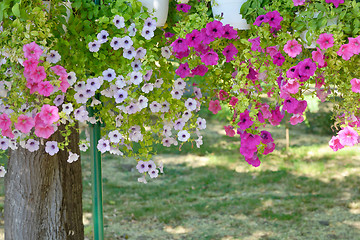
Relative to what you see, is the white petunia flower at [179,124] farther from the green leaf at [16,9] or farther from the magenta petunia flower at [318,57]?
the green leaf at [16,9]

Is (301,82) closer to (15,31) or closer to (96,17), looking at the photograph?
(96,17)

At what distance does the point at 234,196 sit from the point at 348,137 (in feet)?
11.1

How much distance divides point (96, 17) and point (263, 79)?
65cm

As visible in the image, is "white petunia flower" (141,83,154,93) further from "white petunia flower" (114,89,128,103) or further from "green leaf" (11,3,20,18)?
"green leaf" (11,3,20,18)

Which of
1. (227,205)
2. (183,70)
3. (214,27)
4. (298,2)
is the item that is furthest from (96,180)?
(227,205)

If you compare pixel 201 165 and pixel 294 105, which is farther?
pixel 201 165

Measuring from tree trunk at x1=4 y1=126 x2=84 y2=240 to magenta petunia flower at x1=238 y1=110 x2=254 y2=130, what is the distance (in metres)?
0.96

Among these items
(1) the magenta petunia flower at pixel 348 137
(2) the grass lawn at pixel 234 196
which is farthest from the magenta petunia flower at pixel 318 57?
(2) the grass lawn at pixel 234 196

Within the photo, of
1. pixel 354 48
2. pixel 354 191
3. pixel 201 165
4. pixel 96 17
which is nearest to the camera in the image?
pixel 354 48

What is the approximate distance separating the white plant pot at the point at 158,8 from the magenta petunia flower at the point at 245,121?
464 mm

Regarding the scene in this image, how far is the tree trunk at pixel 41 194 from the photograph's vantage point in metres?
2.32

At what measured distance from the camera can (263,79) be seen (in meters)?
1.75

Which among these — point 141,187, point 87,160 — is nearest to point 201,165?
point 141,187

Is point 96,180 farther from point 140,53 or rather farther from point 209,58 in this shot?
point 209,58
